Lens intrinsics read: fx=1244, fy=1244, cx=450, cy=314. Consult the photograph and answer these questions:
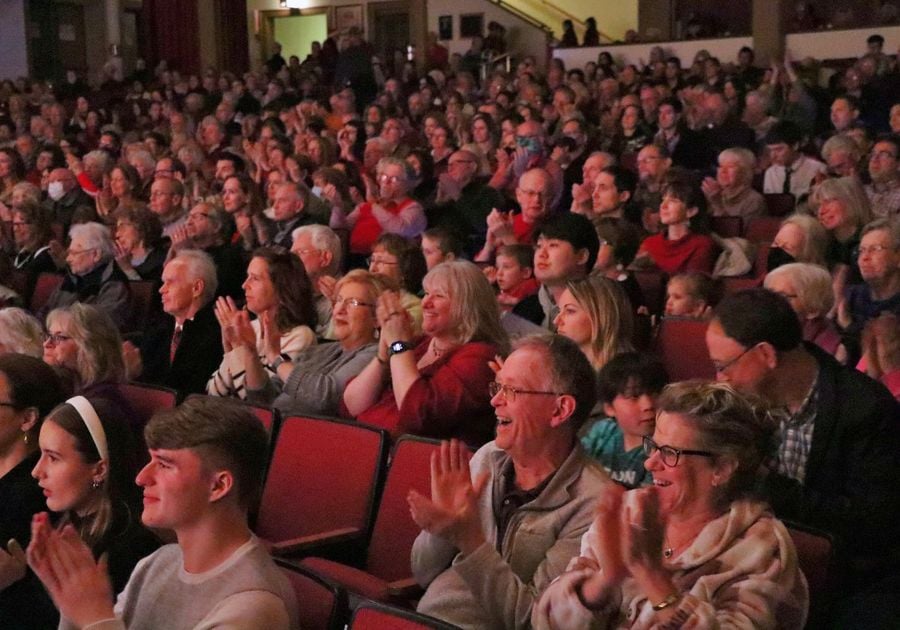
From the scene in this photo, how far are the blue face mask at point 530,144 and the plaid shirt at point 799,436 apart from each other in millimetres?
4737

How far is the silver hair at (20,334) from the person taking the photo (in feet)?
13.2

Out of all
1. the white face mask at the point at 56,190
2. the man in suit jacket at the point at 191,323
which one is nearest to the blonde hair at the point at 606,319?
the man in suit jacket at the point at 191,323

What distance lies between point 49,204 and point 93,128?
4715 mm

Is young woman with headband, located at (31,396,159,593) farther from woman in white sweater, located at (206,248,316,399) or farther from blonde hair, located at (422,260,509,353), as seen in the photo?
woman in white sweater, located at (206,248,316,399)

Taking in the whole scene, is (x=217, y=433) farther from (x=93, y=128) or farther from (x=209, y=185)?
(x=93, y=128)

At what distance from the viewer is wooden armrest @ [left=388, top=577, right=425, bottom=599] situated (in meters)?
2.54

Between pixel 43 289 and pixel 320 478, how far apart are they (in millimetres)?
3279

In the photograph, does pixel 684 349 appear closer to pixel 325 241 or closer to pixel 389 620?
pixel 325 241

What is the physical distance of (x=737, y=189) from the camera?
6352 mm

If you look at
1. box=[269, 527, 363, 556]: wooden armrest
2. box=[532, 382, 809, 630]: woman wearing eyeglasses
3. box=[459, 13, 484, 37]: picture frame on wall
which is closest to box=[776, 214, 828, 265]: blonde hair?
box=[269, 527, 363, 556]: wooden armrest

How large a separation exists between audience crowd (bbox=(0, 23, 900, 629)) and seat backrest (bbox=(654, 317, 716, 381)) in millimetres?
20

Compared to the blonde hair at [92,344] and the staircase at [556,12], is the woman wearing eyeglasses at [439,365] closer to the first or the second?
the blonde hair at [92,344]

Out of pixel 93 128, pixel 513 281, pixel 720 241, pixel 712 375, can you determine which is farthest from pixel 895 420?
pixel 93 128

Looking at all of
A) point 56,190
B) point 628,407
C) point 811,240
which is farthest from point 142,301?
point 628,407
